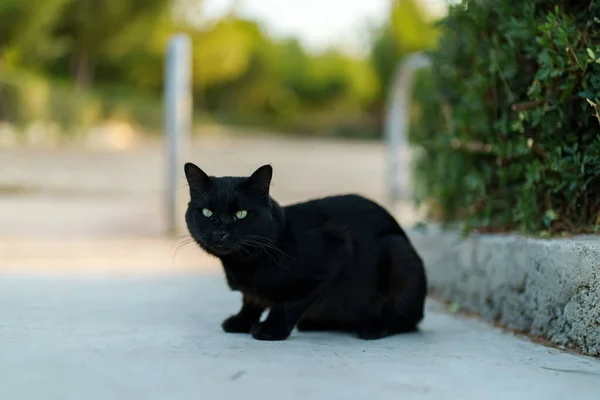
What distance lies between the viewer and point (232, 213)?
2.50 m

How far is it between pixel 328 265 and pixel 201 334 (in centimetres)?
54

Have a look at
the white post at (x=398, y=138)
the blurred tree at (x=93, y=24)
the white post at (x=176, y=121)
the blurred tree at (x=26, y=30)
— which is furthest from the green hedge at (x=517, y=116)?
the blurred tree at (x=93, y=24)

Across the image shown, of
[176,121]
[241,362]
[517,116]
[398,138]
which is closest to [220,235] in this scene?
[241,362]

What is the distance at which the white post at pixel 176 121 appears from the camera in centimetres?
698

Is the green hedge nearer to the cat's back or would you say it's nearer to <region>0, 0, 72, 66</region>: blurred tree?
the cat's back

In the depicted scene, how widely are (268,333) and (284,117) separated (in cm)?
2410

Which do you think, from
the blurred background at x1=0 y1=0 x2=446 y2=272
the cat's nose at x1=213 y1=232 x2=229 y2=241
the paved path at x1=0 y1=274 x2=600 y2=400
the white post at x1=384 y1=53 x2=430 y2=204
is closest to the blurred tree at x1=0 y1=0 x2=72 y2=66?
the blurred background at x1=0 y1=0 x2=446 y2=272

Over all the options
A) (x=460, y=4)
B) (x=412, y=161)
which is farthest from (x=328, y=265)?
(x=412, y=161)

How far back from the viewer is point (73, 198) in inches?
391

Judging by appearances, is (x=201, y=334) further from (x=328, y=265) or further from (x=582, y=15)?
(x=582, y=15)

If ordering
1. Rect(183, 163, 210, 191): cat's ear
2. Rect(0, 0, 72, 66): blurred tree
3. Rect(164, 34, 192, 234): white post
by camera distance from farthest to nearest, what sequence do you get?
Rect(0, 0, 72, 66): blurred tree
Rect(164, 34, 192, 234): white post
Rect(183, 163, 210, 191): cat's ear

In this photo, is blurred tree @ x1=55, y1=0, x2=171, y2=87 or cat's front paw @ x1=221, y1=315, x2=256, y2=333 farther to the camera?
blurred tree @ x1=55, y1=0, x2=171, y2=87

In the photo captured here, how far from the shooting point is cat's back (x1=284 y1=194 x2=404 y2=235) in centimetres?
275

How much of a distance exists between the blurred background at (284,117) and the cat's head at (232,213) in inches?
10.8
